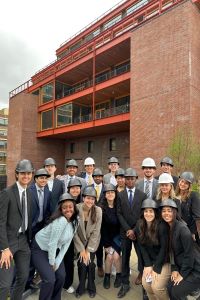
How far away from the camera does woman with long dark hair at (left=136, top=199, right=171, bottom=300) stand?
3484 millimetres

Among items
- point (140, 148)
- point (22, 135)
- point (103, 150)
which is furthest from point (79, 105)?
point (140, 148)

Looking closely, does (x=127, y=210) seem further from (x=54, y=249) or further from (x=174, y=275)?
(x=54, y=249)

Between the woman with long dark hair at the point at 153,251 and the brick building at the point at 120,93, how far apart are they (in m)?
11.5

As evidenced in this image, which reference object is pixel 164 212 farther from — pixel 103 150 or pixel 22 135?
pixel 22 135

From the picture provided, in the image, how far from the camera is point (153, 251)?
12.3 ft

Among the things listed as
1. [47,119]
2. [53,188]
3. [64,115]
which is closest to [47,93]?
[47,119]

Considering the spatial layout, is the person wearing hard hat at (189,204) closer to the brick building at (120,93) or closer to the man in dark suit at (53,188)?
the man in dark suit at (53,188)

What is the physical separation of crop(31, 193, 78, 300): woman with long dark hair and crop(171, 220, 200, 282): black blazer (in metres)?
1.58

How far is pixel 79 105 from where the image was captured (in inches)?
1001

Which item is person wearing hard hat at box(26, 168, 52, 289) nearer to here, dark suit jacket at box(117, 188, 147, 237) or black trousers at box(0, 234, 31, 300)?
black trousers at box(0, 234, 31, 300)

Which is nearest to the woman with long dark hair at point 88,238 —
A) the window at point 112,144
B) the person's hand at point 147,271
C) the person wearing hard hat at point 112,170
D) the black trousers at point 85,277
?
the black trousers at point 85,277

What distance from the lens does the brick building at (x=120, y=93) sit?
14883mm

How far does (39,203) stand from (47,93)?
25.5m

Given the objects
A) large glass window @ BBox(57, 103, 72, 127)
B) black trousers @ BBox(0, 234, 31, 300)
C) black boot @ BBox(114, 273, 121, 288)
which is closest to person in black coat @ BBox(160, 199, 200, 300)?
black boot @ BBox(114, 273, 121, 288)
